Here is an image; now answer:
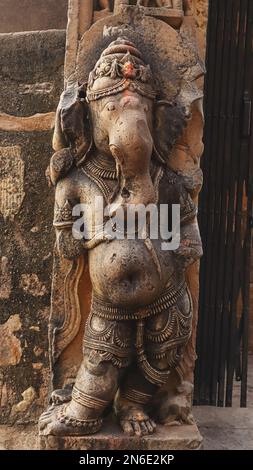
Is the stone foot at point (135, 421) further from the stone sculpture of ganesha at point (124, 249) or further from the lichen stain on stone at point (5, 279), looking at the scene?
the lichen stain on stone at point (5, 279)

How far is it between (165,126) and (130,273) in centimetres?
63

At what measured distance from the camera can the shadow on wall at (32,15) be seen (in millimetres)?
3430

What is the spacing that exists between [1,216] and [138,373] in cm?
104

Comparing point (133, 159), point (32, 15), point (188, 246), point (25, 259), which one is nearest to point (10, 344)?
point (25, 259)

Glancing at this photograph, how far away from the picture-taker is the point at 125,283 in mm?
2340

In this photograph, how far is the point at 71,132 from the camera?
248 cm

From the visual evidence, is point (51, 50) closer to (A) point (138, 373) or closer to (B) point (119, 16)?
(B) point (119, 16)

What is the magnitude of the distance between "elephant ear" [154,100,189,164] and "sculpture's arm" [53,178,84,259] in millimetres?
393

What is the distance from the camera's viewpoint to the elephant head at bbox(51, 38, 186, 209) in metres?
2.32

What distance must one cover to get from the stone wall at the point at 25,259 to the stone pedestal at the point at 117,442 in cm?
57

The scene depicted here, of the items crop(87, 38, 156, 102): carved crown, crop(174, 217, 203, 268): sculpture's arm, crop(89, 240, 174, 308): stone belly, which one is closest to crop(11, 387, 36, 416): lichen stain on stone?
crop(89, 240, 174, 308): stone belly

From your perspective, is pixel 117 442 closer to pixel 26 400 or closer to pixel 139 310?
pixel 139 310

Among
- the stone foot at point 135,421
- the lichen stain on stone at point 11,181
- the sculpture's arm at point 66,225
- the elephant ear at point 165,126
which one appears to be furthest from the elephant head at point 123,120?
the stone foot at point 135,421

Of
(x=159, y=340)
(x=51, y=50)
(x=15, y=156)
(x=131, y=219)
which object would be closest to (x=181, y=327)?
(x=159, y=340)
